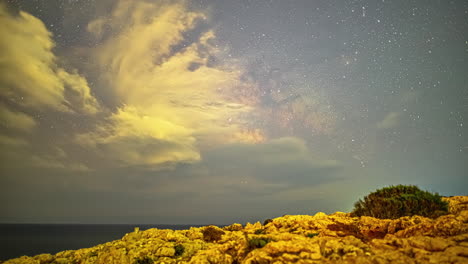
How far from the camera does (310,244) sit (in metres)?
8.26

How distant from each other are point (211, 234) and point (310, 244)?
22.4 ft

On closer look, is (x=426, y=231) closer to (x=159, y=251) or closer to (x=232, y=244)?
(x=232, y=244)

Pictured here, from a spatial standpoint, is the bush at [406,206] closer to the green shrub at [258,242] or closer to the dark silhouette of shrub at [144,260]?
the green shrub at [258,242]

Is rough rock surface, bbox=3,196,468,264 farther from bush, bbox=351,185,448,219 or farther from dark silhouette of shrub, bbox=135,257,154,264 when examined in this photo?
bush, bbox=351,185,448,219

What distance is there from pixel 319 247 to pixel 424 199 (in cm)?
841

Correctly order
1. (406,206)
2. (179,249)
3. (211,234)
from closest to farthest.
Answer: (179,249), (406,206), (211,234)

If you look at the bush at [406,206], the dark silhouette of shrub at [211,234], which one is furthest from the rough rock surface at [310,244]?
the bush at [406,206]

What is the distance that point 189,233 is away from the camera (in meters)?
14.0

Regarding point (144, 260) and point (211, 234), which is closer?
point (144, 260)

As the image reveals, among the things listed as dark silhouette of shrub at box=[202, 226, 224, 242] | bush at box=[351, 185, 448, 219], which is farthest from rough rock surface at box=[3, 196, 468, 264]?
bush at box=[351, 185, 448, 219]

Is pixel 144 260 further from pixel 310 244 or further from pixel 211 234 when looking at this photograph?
pixel 310 244

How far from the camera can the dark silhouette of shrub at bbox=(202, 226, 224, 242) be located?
42.8ft

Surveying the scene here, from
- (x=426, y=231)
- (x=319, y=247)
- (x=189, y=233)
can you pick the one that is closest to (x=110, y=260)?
(x=189, y=233)

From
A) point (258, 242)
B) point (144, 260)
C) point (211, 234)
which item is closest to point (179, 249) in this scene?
point (144, 260)
